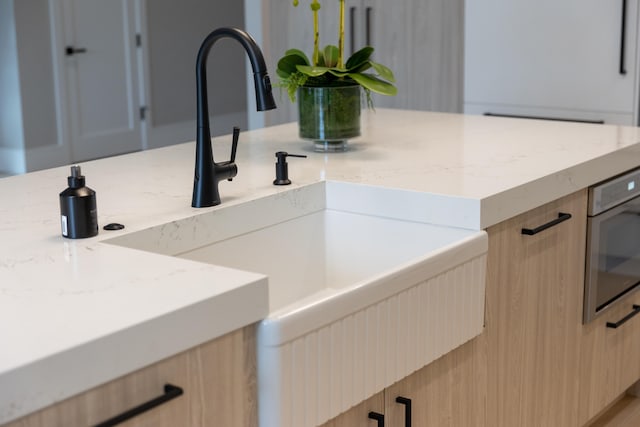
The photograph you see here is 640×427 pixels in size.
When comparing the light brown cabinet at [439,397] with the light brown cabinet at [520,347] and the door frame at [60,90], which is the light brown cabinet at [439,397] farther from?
the door frame at [60,90]

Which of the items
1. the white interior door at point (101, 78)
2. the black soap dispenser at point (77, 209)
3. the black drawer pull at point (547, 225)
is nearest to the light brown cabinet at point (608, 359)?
the black drawer pull at point (547, 225)

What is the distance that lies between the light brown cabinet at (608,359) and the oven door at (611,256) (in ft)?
0.19

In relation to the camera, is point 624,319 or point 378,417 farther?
point 624,319

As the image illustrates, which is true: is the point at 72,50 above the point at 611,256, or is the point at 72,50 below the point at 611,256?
above

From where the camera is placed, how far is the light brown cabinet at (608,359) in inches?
109

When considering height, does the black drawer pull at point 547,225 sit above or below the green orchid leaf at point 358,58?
below

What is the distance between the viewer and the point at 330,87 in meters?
2.57

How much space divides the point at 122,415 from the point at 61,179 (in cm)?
121

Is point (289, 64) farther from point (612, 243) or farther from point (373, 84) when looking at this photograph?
point (612, 243)

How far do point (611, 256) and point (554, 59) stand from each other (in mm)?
1701

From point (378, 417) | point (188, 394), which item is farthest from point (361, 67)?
point (188, 394)

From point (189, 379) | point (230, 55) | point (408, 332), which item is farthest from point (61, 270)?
point (230, 55)

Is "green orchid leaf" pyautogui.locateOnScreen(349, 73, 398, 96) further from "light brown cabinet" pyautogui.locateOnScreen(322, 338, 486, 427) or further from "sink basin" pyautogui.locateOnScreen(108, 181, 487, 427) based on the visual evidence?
"light brown cabinet" pyautogui.locateOnScreen(322, 338, 486, 427)

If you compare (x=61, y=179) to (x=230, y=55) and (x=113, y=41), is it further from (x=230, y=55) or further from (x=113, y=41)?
(x=230, y=55)
